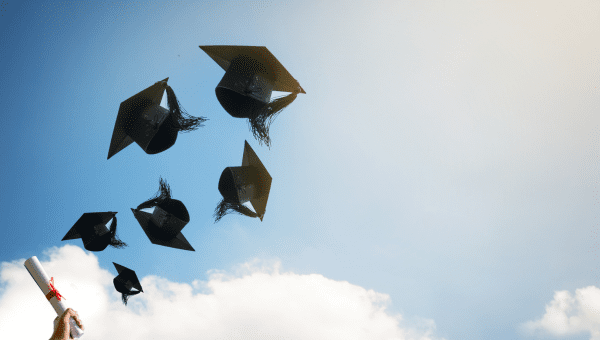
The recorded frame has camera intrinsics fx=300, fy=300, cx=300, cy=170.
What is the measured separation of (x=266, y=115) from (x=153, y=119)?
52.6 inches

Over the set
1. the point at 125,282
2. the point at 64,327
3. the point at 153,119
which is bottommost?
the point at 64,327

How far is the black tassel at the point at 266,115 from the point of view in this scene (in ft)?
10.9

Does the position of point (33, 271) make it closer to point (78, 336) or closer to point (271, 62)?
point (78, 336)

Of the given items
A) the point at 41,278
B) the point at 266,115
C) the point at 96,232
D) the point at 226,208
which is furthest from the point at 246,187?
the point at 96,232

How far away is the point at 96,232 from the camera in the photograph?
13.6ft

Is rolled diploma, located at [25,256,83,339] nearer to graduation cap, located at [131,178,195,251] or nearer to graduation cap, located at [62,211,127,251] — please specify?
graduation cap, located at [131,178,195,251]

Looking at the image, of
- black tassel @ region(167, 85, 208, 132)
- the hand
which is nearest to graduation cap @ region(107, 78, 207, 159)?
black tassel @ region(167, 85, 208, 132)

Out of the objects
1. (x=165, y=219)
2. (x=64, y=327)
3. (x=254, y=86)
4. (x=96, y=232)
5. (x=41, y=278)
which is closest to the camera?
(x=64, y=327)

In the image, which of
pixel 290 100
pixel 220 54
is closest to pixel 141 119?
pixel 220 54

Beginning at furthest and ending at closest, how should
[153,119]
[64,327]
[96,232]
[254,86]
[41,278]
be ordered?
[96,232] < [153,119] < [254,86] < [41,278] < [64,327]

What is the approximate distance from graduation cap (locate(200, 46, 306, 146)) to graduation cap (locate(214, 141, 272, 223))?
22.6 inches

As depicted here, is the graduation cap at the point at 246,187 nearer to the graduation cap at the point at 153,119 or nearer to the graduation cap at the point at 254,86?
the graduation cap at the point at 254,86

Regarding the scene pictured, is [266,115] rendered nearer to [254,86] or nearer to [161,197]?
[254,86]

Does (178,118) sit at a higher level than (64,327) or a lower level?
higher
